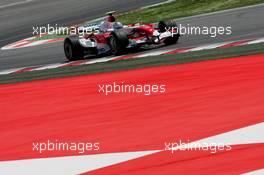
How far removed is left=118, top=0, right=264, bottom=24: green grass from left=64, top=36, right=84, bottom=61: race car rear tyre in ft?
16.9

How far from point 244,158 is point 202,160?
343mm

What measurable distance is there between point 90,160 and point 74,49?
1233 centimetres

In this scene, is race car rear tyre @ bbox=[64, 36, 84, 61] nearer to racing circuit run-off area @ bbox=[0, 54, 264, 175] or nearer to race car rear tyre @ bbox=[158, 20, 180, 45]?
race car rear tyre @ bbox=[158, 20, 180, 45]

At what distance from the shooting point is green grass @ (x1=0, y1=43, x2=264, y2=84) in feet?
47.3

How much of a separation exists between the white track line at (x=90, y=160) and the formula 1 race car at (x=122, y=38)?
1102 cm

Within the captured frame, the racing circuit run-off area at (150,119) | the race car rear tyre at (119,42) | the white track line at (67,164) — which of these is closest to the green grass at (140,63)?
the racing circuit run-off area at (150,119)

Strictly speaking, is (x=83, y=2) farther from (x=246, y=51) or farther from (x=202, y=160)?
(x=202, y=160)

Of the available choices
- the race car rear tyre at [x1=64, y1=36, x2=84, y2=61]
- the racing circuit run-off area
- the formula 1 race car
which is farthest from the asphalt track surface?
the racing circuit run-off area

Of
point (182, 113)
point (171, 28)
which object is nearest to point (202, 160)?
point (182, 113)

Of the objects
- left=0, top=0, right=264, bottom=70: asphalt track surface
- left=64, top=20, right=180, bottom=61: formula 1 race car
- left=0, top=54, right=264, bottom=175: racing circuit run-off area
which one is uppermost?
left=0, top=54, right=264, bottom=175: racing circuit run-off area

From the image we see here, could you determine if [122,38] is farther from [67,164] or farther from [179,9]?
[67,164]

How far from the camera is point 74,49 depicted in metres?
19.5

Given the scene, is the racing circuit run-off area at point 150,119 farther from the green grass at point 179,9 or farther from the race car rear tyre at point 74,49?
the green grass at point 179,9

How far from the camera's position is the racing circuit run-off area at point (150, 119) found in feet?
22.4
